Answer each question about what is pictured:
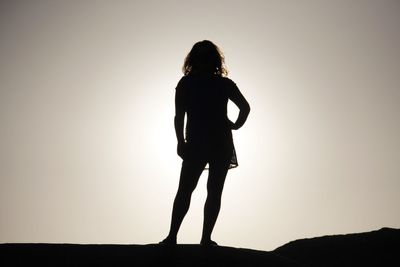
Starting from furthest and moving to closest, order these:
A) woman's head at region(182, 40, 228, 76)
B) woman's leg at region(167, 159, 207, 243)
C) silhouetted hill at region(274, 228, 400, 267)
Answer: silhouetted hill at region(274, 228, 400, 267)
woman's head at region(182, 40, 228, 76)
woman's leg at region(167, 159, 207, 243)

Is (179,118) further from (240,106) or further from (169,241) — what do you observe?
(169,241)

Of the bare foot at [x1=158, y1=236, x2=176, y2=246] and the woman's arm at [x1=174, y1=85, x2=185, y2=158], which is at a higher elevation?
the woman's arm at [x1=174, y1=85, x2=185, y2=158]

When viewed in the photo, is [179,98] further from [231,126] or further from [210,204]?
[210,204]

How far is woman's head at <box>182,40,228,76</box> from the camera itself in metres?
5.25

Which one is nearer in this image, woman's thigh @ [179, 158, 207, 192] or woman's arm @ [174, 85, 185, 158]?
woman's thigh @ [179, 158, 207, 192]

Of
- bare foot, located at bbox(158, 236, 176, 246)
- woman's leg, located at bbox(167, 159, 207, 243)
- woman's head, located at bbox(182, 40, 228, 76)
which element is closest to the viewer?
woman's leg, located at bbox(167, 159, 207, 243)

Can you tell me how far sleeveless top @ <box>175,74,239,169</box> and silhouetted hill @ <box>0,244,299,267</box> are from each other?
153 cm

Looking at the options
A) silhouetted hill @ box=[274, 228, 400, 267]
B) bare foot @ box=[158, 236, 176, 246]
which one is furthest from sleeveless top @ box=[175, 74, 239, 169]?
silhouetted hill @ box=[274, 228, 400, 267]

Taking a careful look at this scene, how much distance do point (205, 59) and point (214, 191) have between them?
6.66 feet

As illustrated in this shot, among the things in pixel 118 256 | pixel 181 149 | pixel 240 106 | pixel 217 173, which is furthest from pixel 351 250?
pixel 181 149

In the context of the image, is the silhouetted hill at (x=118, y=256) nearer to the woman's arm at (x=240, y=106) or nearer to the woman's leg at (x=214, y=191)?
the woman's leg at (x=214, y=191)

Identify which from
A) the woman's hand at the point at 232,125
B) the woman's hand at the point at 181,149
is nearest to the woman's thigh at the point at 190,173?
the woman's hand at the point at 181,149

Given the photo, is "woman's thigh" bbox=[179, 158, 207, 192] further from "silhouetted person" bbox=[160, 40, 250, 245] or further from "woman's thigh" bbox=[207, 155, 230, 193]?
"woman's thigh" bbox=[207, 155, 230, 193]

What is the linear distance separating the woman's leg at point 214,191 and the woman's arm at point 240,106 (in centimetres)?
64
